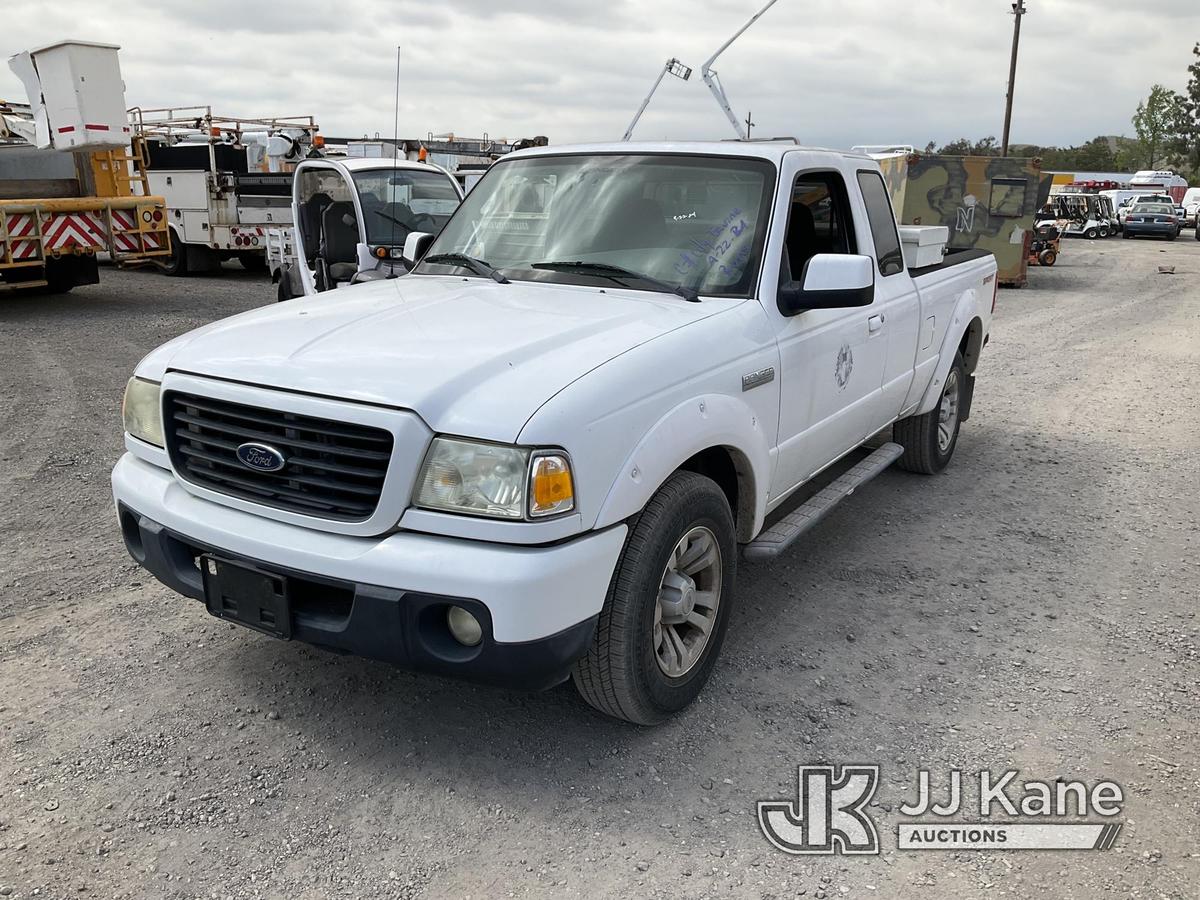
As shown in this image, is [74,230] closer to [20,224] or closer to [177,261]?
[20,224]

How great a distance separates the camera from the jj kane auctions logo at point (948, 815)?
287 cm

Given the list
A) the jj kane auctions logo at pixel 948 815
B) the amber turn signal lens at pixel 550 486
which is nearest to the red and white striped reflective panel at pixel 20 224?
the amber turn signal lens at pixel 550 486

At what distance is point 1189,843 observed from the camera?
2.85 meters

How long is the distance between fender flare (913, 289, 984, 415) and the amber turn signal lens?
140 inches

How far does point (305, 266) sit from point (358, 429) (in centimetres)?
666

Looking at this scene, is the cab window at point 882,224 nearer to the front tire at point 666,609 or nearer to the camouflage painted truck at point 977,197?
the front tire at point 666,609

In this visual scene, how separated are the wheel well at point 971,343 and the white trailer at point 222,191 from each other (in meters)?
11.7

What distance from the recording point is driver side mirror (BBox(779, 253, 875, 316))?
3.61 m

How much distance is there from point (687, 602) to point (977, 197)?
1694 centimetres

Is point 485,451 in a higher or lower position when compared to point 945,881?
higher

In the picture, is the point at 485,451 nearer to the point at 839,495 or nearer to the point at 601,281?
the point at 601,281

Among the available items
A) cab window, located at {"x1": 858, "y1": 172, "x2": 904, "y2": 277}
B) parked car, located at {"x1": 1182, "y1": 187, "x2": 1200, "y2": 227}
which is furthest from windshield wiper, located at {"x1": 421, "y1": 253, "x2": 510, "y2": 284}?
parked car, located at {"x1": 1182, "y1": 187, "x2": 1200, "y2": 227}

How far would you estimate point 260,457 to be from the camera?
2938 millimetres

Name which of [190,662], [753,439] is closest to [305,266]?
[190,662]
